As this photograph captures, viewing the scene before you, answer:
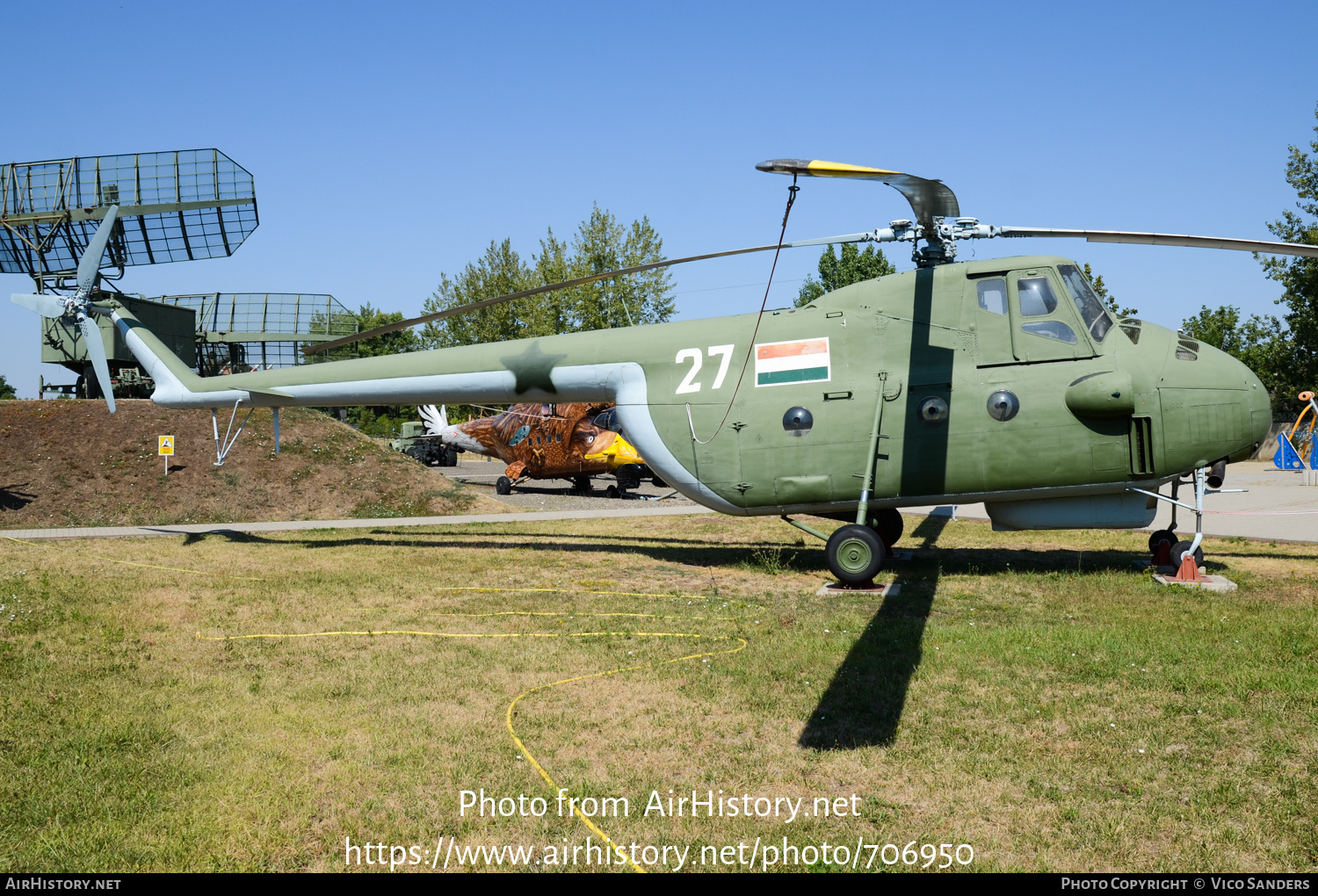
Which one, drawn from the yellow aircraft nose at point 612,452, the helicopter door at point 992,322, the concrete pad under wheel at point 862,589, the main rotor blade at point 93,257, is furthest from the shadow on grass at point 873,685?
the yellow aircraft nose at point 612,452

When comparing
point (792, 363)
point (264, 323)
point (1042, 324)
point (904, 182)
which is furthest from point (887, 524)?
point (264, 323)

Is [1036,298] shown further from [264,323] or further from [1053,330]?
[264,323]

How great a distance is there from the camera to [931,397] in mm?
11516

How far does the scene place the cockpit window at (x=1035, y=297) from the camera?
11.2 metres

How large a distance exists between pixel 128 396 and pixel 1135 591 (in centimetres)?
3287

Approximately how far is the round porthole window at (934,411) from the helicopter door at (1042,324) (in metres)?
1.12

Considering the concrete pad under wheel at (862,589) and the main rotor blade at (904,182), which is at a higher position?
the main rotor blade at (904,182)

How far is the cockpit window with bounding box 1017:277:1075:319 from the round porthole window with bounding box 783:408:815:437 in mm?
3047

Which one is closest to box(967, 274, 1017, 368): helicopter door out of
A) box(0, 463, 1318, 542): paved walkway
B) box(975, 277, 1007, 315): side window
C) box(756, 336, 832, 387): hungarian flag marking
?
box(975, 277, 1007, 315): side window

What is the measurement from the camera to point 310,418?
27.8 metres

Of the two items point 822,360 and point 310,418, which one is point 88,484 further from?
point 822,360

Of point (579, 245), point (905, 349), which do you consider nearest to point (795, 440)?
point (905, 349)

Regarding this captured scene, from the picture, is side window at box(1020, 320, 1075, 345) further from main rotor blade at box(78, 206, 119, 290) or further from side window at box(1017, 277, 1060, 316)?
main rotor blade at box(78, 206, 119, 290)

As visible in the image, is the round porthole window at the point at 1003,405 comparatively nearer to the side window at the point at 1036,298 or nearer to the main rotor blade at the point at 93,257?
the side window at the point at 1036,298
